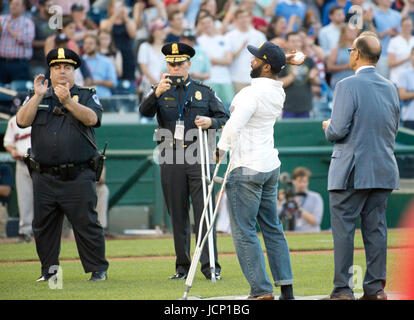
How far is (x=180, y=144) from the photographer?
34.1 ft

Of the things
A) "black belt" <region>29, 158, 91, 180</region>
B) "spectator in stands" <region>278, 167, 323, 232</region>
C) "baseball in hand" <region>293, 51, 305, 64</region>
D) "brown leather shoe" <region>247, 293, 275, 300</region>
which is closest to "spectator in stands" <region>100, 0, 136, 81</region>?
"spectator in stands" <region>278, 167, 323, 232</region>

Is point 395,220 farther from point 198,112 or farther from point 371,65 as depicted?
point 371,65

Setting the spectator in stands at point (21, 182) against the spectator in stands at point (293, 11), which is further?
the spectator in stands at point (293, 11)

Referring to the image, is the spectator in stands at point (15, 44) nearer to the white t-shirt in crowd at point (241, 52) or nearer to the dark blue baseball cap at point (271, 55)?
the white t-shirt in crowd at point (241, 52)

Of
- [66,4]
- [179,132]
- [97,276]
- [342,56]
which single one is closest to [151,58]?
[66,4]

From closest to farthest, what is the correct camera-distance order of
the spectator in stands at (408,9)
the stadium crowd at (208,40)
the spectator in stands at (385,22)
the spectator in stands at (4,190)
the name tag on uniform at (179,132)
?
the name tag on uniform at (179,132) → the spectator in stands at (4,190) → the stadium crowd at (208,40) → the spectator in stands at (385,22) → the spectator in stands at (408,9)

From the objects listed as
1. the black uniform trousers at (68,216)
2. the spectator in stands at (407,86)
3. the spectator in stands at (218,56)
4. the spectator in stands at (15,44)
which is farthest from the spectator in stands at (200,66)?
the black uniform trousers at (68,216)

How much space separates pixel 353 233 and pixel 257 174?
41.1 inches

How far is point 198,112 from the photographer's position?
34.6 ft

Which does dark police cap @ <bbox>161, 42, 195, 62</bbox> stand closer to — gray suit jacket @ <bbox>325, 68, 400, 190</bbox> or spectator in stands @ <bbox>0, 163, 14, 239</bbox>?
gray suit jacket @ <bbox>325, 68, 400, 190</bbox>

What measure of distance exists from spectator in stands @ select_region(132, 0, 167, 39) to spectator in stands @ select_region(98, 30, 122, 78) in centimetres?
66

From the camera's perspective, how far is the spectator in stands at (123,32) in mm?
18391

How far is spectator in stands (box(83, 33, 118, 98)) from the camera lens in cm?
1705
